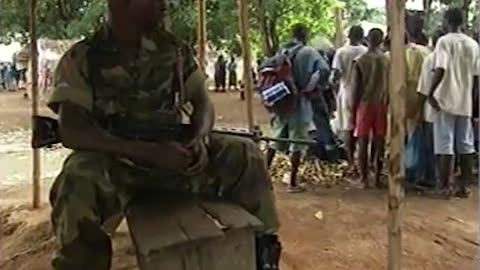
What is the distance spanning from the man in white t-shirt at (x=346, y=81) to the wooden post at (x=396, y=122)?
14.6ft

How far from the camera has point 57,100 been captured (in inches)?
113

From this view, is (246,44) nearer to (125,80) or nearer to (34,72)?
(34,72)

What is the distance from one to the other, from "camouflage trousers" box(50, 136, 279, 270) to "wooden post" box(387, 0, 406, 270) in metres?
0.46

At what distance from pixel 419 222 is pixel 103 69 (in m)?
3.49

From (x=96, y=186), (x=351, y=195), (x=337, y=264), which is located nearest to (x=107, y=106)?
(x=96, y=186)

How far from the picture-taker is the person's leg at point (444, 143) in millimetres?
6496

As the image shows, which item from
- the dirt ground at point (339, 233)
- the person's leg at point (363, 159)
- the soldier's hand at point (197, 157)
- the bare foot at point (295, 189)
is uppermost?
A: the soldier's hand at point (197, 157)

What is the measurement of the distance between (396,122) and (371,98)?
4.20 meters

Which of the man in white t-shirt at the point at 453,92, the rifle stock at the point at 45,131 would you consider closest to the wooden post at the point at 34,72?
the rifle stock at the point at 45,131

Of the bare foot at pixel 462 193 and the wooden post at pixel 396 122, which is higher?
the wooden post at pixel 396 122

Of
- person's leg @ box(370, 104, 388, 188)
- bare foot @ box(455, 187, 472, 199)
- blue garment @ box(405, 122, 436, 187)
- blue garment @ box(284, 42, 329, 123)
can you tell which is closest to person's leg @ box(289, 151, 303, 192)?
blue garment @ box(284, 42, 329, 123)

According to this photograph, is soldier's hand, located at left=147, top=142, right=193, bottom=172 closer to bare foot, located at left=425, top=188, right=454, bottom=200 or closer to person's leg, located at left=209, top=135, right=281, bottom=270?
person's leg, located at left=209, top=135, right=281, bottom=270

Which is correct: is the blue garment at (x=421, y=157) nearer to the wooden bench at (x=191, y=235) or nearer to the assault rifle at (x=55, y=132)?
the assault rifle at (x=55, y=132)

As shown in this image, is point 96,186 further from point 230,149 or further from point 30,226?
point 30,226
